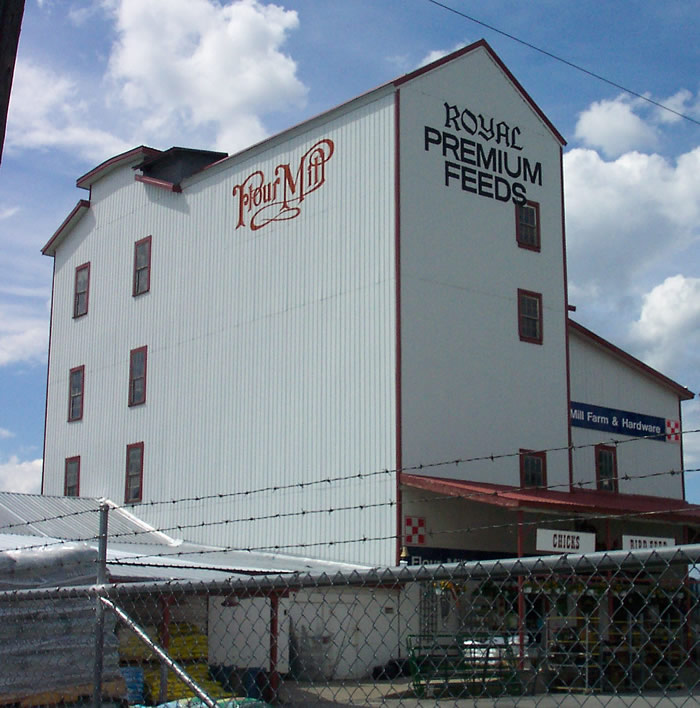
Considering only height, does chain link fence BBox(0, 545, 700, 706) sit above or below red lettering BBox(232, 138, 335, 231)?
below

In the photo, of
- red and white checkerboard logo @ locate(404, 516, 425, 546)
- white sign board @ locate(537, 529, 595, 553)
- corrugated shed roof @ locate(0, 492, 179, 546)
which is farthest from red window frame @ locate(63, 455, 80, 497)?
white sign board @ locate(537, 529, 595, 553)

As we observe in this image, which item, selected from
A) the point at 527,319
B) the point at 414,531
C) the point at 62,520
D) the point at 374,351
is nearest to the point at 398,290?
the point at 374,351

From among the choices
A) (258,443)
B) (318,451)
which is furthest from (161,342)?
(318,451)

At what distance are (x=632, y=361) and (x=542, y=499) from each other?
12.2 meters

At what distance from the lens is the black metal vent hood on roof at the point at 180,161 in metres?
33.2

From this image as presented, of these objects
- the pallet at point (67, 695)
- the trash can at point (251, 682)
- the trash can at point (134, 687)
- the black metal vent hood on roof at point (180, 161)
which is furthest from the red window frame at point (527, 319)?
the pallet at point (67, 695)

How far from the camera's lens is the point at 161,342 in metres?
32.4

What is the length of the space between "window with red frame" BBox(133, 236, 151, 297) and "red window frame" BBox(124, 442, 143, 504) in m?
4.85

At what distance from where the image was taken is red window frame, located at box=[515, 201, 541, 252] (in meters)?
29.2

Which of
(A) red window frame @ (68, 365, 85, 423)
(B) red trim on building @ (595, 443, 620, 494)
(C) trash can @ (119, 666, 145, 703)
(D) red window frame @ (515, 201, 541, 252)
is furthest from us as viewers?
(A) red window frame @ (68, 365, 85, 423)

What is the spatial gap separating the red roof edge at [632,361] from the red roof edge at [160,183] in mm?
12390

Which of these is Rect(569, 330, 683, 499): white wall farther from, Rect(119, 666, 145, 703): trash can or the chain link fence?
Rect(119, 666, 145, 703): trash can

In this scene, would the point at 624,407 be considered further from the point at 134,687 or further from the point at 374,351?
the point at 134,687

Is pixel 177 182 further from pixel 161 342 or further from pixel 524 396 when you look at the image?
pixel 524 396
